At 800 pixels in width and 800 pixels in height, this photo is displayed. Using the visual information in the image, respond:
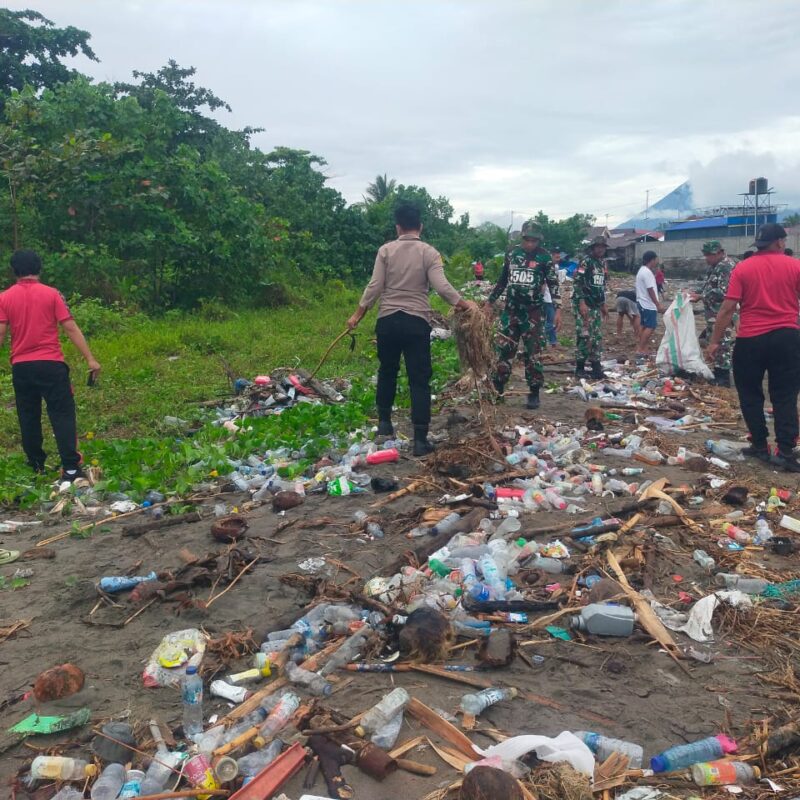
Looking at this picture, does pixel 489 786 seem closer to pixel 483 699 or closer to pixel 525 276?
pixel 483 699

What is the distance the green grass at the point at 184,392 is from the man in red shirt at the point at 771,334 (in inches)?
129

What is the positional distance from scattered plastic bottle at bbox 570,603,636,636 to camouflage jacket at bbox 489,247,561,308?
4.38m

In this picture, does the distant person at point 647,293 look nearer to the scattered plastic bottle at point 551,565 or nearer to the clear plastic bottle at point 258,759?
the scattered plastic bottle at point 551,565

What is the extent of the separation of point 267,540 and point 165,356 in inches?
248

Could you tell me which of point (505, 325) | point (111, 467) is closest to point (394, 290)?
point (505, 325)

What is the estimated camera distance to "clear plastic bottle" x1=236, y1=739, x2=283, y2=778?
96.3 inches

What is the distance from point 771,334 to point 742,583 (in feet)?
8.62

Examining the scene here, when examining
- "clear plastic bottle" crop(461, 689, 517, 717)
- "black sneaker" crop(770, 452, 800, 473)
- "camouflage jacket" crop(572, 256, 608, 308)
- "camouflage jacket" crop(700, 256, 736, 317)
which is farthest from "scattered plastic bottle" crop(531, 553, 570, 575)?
"camouflage jacket" crop(700, 256, 736, 317)


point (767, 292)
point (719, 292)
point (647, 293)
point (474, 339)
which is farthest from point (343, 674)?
point (647, 293)

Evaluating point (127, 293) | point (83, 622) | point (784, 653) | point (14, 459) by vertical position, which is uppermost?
point (127, 293)

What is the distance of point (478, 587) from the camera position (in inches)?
140

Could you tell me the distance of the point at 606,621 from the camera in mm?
3209

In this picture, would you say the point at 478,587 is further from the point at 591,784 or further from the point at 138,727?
the point at 138,727

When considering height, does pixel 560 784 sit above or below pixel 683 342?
below
